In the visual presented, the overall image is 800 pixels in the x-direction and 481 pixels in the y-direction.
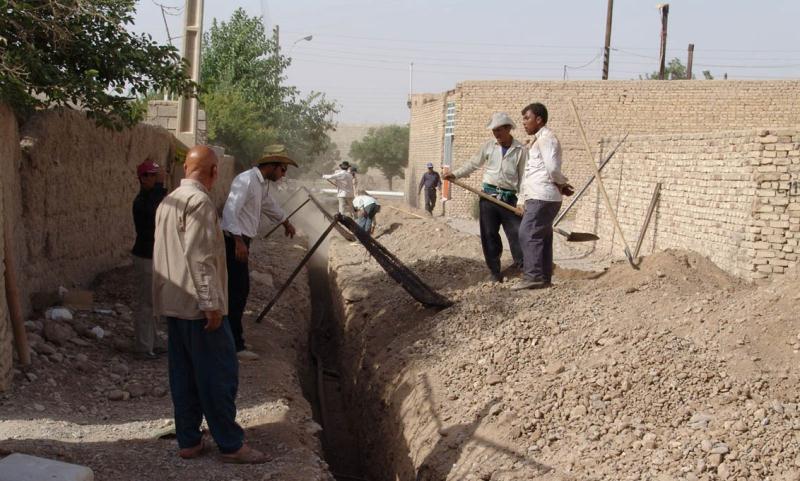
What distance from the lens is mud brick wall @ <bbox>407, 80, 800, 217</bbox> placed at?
1911 centimetres

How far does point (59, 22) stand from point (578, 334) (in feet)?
14.7

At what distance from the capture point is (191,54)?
15.4 meters

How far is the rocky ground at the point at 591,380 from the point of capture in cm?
460

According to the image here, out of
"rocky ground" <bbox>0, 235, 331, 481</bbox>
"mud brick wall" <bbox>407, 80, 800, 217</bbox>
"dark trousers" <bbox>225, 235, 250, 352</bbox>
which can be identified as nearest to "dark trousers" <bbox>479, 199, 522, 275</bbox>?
"rocky ground" <bbox>0, 235, 331, 481</bbox>

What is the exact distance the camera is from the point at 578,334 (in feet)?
20.6

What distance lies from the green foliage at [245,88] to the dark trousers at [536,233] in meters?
16.5

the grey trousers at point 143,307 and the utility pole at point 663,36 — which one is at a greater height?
the utility pole at point 663,36

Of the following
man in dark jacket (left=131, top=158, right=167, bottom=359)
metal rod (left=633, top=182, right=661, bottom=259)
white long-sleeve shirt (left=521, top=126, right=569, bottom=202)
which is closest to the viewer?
man in dark jacket (left=131, top=158, right=167, bottom=359)

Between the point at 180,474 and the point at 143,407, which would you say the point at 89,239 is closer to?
the point at 143,407

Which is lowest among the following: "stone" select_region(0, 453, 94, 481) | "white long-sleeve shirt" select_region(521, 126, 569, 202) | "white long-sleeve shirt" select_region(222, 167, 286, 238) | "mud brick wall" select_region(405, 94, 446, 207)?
"stone" select_region(0, 453, 94, 481)

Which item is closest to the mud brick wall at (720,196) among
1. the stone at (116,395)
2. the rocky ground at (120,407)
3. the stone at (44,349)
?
the rocky ground at (120,407)

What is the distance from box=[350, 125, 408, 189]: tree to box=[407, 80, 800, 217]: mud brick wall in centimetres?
2985

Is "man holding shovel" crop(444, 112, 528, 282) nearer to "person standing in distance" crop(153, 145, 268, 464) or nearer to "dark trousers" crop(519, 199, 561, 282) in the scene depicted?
"dark trousers" crop(519, 199, 561, 282)

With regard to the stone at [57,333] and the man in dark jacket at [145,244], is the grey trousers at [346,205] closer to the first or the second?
the man in dark jacket at [145,244]
